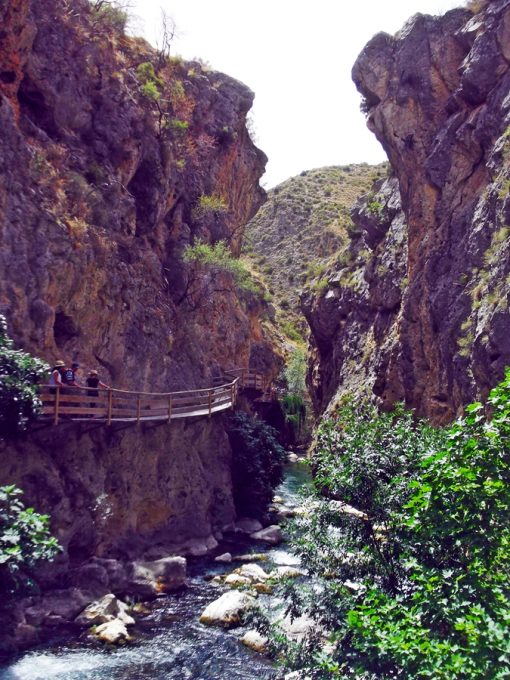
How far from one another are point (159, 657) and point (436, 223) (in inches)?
761

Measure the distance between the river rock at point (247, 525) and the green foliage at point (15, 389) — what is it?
12218mm

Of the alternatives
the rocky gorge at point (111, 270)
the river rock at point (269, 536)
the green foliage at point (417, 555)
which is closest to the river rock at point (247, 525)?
the rocky gorge at point (111, 270)

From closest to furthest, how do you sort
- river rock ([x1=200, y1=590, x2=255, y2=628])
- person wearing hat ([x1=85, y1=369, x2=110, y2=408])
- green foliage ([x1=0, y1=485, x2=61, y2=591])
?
green foliage ([x1=0, y1=485, x2=61, y2=591])
river rock ([x1=200, y1=590, x2=255, y2=628])
person wearing hat ([x1=85, y1=369, x2=110, y2=408])

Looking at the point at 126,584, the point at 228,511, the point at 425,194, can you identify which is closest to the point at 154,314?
the point at 228,511

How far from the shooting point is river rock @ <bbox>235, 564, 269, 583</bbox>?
56.7ft

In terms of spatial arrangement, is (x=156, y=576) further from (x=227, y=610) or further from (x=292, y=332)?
(x=292, y=332)

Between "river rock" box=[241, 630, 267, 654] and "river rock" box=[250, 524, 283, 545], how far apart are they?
8224mm

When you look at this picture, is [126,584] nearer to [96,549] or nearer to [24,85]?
[96,549]

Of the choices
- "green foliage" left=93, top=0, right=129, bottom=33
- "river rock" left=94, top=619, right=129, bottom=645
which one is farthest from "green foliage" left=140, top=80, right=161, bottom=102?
"river rock" left=94, top=619, right=129, bottom=645

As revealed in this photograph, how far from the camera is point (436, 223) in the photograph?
24.2m

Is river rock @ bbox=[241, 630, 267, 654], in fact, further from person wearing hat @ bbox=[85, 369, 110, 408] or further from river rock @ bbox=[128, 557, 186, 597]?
person wearing hat @ bbox=[85, 369, 110, 408]

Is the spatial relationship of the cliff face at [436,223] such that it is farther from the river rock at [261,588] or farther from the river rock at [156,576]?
the river rock at [156,576]

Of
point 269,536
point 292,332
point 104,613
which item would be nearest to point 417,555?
point 104,613

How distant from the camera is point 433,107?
1034 inches
